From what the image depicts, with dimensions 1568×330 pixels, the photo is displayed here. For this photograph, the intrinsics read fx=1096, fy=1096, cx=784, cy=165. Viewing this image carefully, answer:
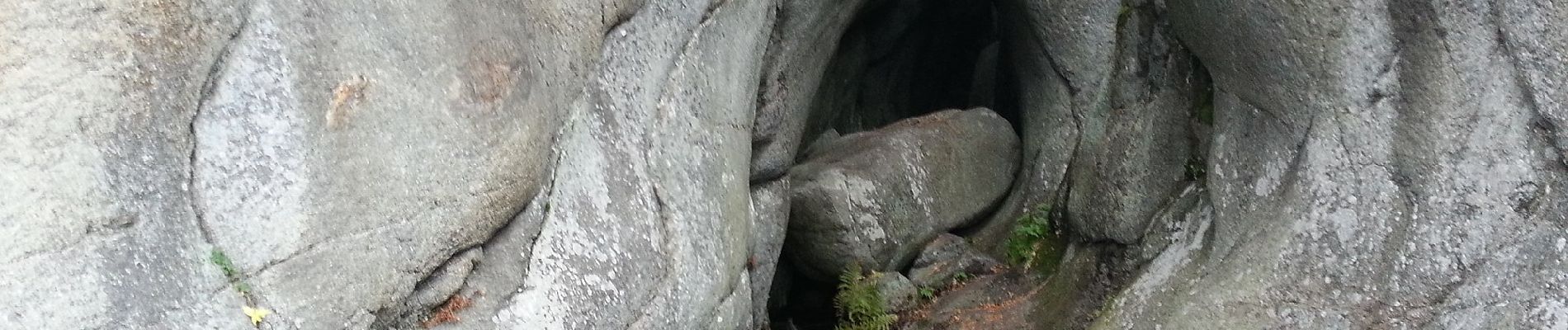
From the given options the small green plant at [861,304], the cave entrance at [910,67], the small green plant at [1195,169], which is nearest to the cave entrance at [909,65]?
the cave entrance at [910,67]

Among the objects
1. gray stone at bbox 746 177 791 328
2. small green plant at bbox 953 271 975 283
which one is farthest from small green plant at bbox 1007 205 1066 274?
gray stone at bbox 746 177 791 328

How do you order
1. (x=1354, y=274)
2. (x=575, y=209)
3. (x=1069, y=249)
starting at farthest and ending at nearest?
(x=1069, y=249), (x=1354, y=274), (x=575, y=209)

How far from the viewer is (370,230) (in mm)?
3664

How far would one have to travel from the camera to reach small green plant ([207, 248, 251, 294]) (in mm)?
3266

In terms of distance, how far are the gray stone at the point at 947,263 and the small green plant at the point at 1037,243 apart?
165 millimetres

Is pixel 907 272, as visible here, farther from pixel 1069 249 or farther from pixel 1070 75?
pixel 1070 75

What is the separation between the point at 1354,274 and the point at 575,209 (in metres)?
3.27

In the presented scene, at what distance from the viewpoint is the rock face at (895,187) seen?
22.8 feet

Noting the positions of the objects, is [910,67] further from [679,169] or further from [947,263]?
[679,169]

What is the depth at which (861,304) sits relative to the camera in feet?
21.7

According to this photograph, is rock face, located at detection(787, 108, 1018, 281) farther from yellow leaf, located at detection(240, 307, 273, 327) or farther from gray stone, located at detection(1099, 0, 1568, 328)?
yellow leaf, located at detection(240, 307, 273, 327)

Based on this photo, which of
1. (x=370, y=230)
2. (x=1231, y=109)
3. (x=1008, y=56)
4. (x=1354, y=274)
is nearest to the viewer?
(x=370, y=230)

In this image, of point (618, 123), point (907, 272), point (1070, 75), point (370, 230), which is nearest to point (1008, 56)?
point (1070, 75)

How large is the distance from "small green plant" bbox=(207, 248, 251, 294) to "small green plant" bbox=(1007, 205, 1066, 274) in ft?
15.6
